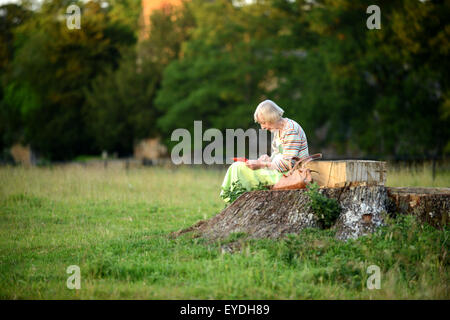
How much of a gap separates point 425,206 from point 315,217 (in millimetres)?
1316

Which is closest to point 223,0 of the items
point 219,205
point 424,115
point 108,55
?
point 108,55

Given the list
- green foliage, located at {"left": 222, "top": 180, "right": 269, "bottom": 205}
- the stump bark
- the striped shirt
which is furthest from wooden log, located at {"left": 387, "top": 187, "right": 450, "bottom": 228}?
green foliage, located at {"left": 222, "top": 180, "right": 269, "bottom": 205}

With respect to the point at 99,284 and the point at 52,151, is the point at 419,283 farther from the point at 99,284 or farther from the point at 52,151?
the point at 52,151

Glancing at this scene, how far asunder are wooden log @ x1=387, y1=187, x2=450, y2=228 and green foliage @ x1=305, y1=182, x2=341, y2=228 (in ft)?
2.42

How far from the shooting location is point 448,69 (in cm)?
2120

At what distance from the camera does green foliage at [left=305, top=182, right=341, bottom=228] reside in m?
6.16

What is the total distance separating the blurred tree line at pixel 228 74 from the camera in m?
22.9

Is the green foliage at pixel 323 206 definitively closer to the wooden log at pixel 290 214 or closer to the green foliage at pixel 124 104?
the wooden log at pixel 290 214

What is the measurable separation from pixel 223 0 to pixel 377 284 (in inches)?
1101

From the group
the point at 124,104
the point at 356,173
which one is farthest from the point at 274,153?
the point at 124,104

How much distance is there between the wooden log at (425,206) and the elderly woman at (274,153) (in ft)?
4.12

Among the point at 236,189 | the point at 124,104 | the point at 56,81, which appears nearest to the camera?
the point at 236,189

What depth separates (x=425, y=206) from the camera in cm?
640

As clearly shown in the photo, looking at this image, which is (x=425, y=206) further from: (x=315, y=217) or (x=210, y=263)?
(x=210, y=263)
